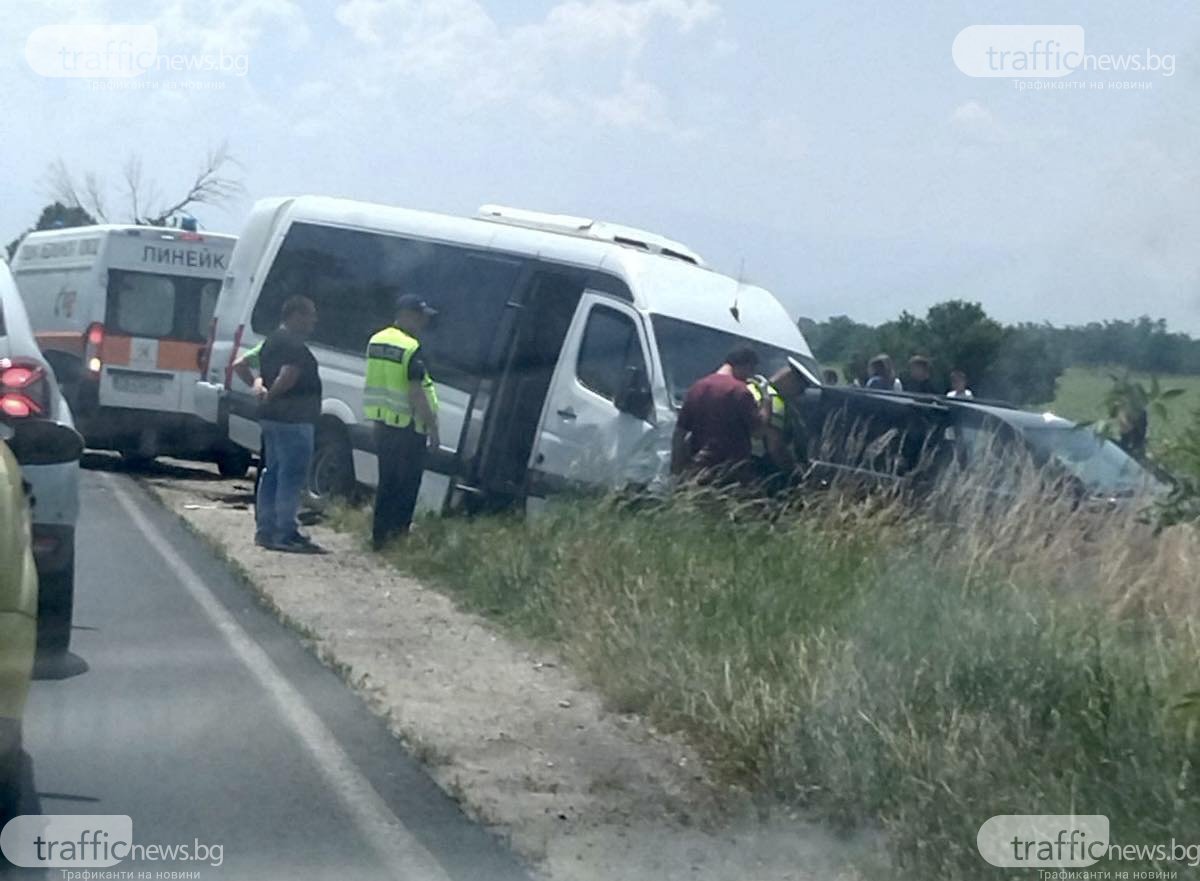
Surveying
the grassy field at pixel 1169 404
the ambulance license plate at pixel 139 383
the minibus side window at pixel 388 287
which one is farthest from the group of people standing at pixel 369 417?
the grassy field at pixel 1169 404

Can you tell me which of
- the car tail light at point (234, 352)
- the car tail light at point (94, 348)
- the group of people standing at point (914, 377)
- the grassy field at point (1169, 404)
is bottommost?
the car tail light at point (94, 348)

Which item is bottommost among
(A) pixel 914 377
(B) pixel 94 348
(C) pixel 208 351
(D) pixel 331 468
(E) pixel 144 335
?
(D) pixel 331 468

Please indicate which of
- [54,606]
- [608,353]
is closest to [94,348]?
[608,353]

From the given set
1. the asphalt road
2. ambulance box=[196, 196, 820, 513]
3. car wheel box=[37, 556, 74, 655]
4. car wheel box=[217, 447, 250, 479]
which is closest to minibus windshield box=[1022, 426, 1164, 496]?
ambulance box=[196, 196, 820, 513]

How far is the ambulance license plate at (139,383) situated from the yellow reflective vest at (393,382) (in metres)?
6.63

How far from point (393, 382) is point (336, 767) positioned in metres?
6.65

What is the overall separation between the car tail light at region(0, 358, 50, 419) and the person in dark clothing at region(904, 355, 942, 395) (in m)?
10.4

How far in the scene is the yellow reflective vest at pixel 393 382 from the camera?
14.1 metres

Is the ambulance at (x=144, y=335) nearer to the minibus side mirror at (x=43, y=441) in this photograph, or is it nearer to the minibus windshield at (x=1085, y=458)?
the minibus windshield at (x=1085, y=458)

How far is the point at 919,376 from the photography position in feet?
57.0

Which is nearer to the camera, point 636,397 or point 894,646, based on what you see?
point 894,646

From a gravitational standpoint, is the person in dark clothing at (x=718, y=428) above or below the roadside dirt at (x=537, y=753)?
above

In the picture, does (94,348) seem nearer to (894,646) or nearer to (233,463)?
(233,463)

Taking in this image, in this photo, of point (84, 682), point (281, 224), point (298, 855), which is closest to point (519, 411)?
point (281, 224)
